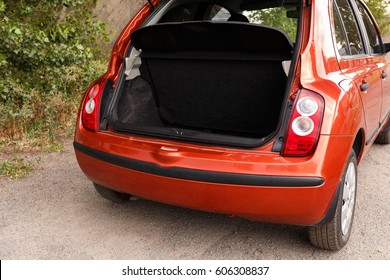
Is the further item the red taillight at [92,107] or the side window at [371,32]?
the side window at [371,32]

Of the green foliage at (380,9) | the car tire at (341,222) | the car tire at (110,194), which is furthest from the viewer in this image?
the green foliage at (380,9)

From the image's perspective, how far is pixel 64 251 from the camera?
2.65m

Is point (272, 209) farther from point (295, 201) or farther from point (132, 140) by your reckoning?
point (132, 140)

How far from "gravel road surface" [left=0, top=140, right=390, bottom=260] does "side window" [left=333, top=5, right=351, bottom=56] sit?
1.23 metres

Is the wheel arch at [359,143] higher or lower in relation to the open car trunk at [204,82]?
lower

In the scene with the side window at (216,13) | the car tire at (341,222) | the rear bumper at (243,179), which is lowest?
the car tire at (341,222)

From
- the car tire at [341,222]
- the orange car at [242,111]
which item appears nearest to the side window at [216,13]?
the orange car at [242,111]

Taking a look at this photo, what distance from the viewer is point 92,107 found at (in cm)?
290

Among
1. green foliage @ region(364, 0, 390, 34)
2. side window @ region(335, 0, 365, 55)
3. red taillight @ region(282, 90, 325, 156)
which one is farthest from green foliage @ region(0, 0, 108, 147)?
green foliage @ region(364, 0, 390, 34)

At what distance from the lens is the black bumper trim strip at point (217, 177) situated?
85.5 inches

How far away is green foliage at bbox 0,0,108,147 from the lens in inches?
187

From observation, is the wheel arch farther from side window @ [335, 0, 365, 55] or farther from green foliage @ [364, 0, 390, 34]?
green foliage @ [364, 0, 390, 34]

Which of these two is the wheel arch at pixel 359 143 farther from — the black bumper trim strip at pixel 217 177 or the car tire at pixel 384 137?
the car tire at pixel 384 137

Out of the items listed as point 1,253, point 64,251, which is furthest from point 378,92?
point 1,253
